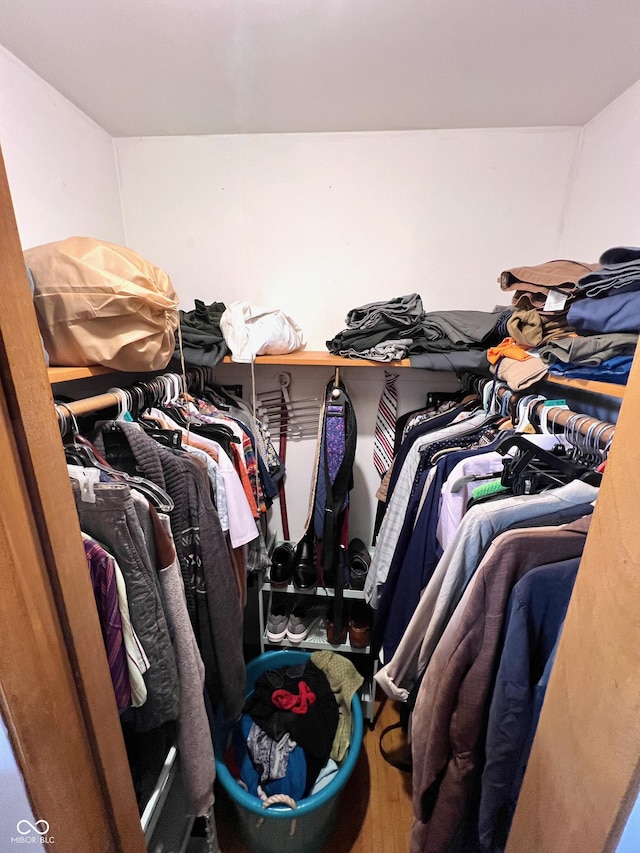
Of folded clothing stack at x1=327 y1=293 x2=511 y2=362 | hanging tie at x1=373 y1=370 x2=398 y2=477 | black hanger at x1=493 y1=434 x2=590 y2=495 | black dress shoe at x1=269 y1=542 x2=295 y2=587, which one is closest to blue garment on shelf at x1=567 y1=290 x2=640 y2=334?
black hanger at x1=493 y1=434 x2=590 y2=495

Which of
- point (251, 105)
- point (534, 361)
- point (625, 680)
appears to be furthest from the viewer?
point (251, 105)

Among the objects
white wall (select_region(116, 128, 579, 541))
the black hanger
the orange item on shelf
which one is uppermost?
white wall (select_region(116, 128, 579, 541))

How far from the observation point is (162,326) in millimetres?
785

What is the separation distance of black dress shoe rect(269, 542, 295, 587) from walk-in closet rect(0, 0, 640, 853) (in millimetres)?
13

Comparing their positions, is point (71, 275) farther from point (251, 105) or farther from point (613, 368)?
point (613, 368)

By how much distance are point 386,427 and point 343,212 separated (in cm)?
87

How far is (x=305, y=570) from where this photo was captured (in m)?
1.43

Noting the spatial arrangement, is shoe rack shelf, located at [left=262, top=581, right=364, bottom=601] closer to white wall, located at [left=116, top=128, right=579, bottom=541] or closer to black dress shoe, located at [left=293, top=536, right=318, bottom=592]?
black dress shoe, located at [left=293, top=536, right=318, bottom=592]

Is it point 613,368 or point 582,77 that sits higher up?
point 582,77

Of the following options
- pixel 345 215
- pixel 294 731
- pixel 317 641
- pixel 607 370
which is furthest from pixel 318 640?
pixel 345 215

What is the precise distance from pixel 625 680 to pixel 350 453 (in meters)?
0.97

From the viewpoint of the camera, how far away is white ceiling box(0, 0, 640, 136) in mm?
773

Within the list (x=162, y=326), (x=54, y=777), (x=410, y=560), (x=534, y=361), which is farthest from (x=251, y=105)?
(x=54, y=777)

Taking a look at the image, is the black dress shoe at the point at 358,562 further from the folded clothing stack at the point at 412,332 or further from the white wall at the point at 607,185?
the white wall at the point at 607,185
